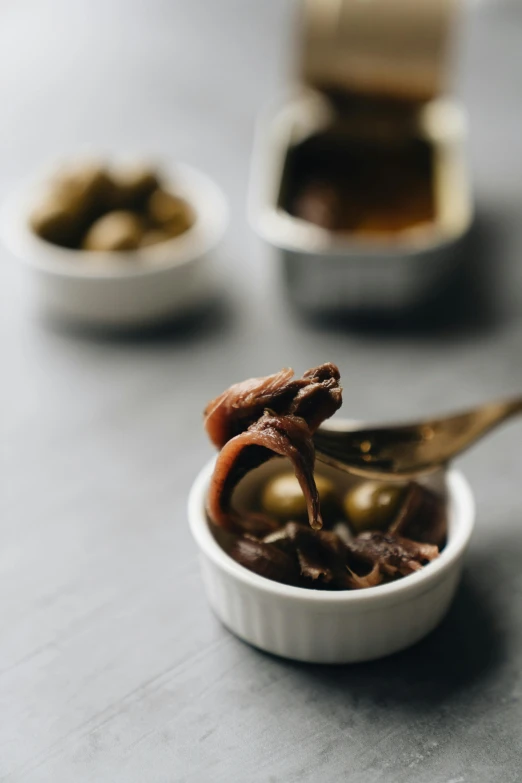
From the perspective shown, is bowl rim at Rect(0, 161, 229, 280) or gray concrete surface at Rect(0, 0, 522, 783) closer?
gray concrete surface at Rect(0, 0, 522, 783)

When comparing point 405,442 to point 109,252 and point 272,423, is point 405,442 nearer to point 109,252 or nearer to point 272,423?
point 272,423

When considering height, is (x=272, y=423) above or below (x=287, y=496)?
above

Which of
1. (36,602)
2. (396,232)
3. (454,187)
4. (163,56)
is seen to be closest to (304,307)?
(396,232)

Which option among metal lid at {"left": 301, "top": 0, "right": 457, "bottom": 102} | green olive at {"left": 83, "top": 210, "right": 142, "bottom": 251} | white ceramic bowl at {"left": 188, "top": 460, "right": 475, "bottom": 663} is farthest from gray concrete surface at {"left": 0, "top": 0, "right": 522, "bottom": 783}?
metal lid at {"left": 301, "top": 0, "right": 457, "bottom": 102}

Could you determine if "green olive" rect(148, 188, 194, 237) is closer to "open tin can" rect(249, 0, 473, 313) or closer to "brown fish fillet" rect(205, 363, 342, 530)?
"open tin can" rect(249, 0, 473, 313)

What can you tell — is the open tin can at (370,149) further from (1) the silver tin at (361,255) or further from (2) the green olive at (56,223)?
(2) the green olive at (56,223)

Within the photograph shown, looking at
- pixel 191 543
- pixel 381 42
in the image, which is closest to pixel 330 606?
pixel 191 543
